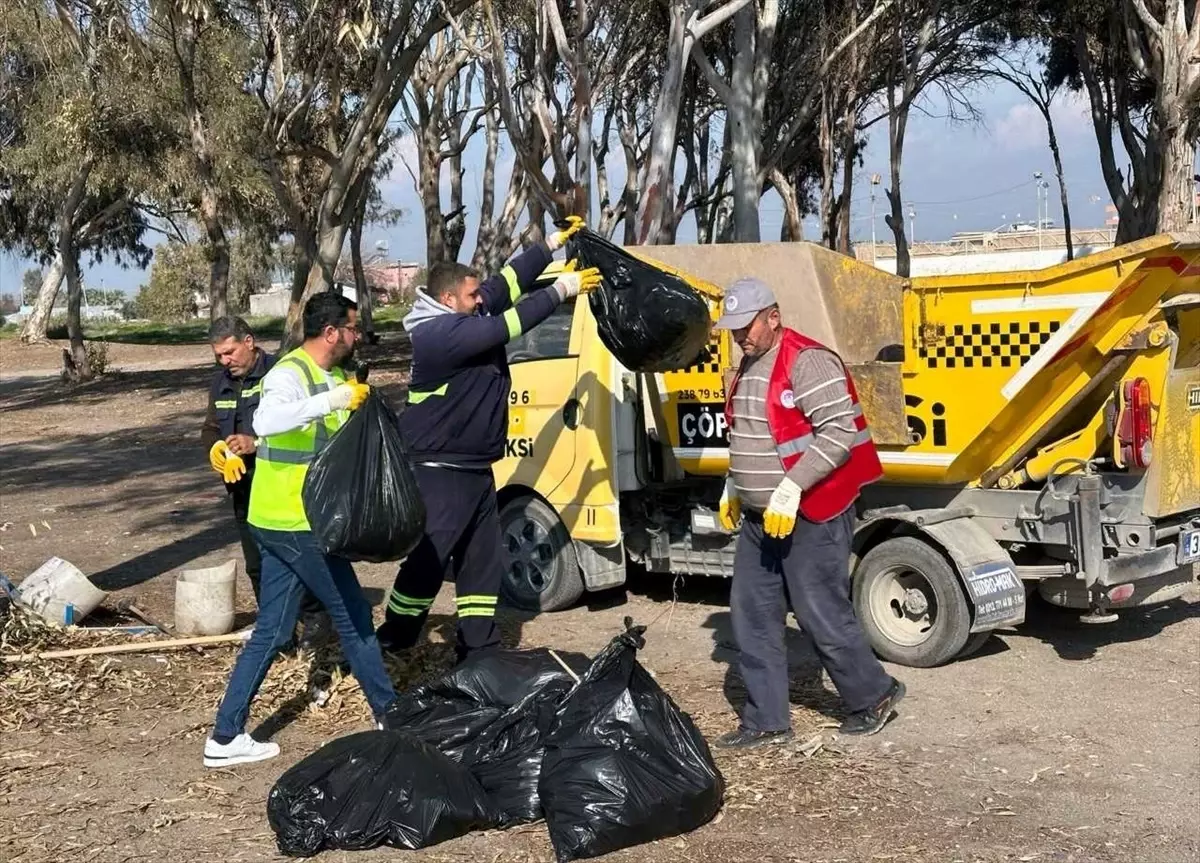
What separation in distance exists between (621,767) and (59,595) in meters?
4.13

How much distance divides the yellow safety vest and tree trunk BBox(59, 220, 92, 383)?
25.1 m

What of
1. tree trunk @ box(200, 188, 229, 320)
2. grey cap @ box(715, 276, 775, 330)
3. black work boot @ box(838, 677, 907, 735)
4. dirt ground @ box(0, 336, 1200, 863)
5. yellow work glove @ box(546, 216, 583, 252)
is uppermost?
tree trunk @ box(200, 188, 229, 320)

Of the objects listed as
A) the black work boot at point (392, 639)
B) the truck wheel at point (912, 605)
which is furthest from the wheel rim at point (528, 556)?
the truck wheel at point (912, 605)

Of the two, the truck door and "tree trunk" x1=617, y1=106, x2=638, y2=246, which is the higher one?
"tree trunk" x1=617, y1=106, x2=638, y2=246

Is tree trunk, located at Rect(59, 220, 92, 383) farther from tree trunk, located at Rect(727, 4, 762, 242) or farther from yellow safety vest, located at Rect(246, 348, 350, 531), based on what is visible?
yellow safety vest, located at Rect(246, 348, 350, 531)

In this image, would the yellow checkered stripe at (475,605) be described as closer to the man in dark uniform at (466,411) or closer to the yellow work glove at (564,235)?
the man in dark uniform at (466,411)

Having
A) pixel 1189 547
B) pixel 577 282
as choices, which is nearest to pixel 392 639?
pixel 577 282

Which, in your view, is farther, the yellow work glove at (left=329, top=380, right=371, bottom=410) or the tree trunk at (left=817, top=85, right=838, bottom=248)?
the tree trunk at (left=817, top=85, right=838, bottom=248)

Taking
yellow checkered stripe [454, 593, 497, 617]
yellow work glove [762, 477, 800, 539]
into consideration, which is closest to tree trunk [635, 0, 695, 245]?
yellow checkered stripe [454, 593, 497, 617]

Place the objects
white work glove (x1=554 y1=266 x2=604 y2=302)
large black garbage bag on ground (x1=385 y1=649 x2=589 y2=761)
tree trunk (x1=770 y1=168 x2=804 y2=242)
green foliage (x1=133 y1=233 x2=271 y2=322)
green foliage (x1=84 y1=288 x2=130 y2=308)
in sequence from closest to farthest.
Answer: large black garbage bag on ground (x1=385 y1=649 x2=589 y2=761) < white work glove (x1=554 y1=266 x2=604 y2=302) < tree trunk (x1=770 y1=168 x2=804 y2=242) < green foliage (x1=133 y1=233 x2=271 y2=322) < green foliage (x1=84 y1=288 x2=130 y2=308)

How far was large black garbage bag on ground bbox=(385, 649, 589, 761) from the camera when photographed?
506cm

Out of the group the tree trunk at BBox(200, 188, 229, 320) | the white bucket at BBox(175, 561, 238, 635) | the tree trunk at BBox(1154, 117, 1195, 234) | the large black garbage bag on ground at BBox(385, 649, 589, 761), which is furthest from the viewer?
the tree trunk at BBox(200, 188, 229, 320)

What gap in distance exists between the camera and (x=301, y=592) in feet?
18.3

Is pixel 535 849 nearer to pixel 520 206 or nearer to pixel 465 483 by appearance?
pixel 465 483
